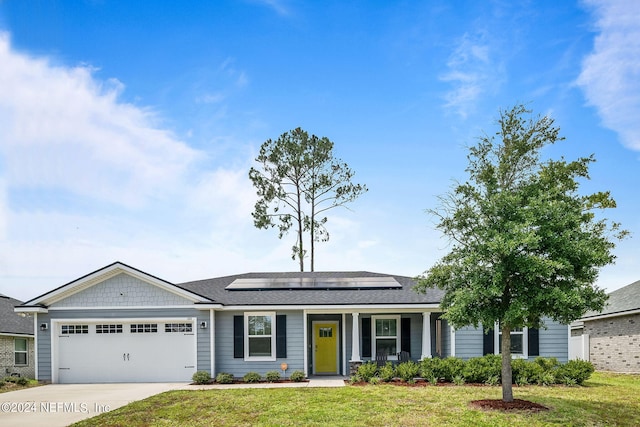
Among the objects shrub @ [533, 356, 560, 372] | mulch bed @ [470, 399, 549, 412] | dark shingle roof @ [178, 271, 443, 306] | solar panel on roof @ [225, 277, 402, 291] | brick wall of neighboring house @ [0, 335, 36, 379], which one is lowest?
brick wall of neighboring house @ [0, 335, 36, 379]

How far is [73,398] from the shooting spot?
46.0 ft

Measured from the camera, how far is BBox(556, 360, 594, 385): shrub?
16.0m

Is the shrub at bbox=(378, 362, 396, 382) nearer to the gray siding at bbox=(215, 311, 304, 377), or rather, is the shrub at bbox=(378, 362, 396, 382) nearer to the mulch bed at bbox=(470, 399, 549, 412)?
the gray siding at bbox=(215, 311, 304, 377)

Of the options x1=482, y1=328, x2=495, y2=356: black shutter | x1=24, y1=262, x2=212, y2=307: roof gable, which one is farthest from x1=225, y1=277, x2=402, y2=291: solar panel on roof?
x1=482, y1=328, x2=495, y2=356: black shutter

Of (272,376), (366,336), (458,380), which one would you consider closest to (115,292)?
(272,376)

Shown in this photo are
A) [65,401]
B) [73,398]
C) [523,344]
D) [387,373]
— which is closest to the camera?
[65,401]

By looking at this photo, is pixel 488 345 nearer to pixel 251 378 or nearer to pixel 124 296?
pixel 251 378

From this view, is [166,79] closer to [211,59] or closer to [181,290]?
[211,59]

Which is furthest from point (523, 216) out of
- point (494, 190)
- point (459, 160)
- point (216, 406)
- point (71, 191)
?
point (459, 160)

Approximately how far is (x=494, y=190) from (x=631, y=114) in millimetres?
9754

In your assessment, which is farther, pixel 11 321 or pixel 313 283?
pixel 11 321

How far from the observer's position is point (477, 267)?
11820 millimetres

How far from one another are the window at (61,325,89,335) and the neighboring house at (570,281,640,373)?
58.8 feet

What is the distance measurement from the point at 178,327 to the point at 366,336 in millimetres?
6437
